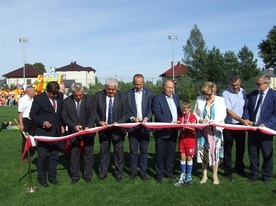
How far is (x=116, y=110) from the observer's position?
261 inches

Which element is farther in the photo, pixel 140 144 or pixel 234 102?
pixel 140 144

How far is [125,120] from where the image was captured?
21.8 ft

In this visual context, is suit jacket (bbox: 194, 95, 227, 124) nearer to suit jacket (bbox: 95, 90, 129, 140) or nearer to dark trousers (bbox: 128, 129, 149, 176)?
dark trousers (bbox: 128, 129, 149, 176)

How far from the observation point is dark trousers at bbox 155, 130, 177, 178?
6691 millimetres

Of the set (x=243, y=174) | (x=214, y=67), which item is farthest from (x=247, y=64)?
(x=243, y=174)

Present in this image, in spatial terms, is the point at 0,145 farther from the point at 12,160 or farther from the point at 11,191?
the point at 11,191

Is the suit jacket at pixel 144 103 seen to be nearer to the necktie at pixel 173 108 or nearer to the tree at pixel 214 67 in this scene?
the necktie at pixel 173 108

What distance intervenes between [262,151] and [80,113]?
3488 millimetres

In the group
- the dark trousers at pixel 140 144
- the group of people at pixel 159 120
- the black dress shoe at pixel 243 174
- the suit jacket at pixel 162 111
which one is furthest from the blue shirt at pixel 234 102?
the dark trousers at pixel 140 144

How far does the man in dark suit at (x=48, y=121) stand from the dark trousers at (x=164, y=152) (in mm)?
1935

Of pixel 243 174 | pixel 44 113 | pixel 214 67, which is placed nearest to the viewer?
pixel 44 113

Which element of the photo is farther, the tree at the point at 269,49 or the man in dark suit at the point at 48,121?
the tree at the point at 269,49

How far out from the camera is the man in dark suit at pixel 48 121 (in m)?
6.36

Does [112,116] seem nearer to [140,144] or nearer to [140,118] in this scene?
[140,118]
